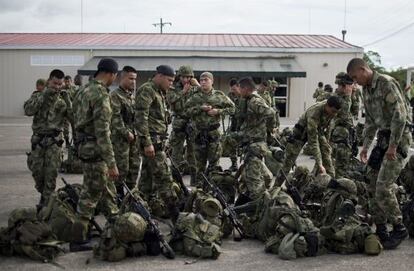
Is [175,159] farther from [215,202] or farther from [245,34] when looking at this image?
[245,34]

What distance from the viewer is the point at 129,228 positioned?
5320mm

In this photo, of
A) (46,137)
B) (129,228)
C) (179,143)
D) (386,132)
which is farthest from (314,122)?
(46,137)

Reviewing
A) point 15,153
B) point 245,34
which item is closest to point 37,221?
point 15,153

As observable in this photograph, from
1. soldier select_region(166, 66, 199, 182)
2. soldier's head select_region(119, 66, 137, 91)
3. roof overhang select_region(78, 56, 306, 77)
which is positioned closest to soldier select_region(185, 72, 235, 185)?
soldier select_region(166, 66, 199, 182)

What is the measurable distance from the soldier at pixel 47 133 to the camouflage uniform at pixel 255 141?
260cm

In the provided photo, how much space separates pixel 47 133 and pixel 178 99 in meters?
3.18

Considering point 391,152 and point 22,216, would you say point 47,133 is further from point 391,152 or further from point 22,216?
point 391,152

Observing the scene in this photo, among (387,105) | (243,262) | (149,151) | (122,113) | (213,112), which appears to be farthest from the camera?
(213,112)

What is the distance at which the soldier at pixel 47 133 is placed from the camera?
7125 millimetres

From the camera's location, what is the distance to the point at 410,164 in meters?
7.03

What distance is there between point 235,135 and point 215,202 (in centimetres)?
160

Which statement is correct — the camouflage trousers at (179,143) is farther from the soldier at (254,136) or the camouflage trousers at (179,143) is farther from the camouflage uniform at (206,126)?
the soldier at (254,136)

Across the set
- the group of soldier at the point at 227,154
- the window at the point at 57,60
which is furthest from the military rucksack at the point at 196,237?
the window at the point at 57,60

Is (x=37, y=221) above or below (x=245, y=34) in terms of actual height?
below
